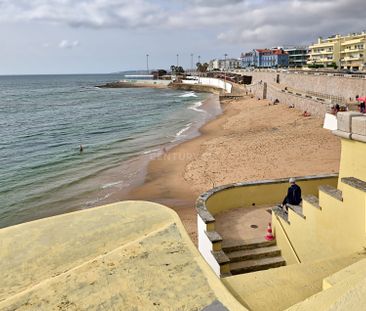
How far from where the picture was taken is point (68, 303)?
3.44 meters

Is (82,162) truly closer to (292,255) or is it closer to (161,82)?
(292,255)

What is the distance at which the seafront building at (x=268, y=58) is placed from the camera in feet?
411

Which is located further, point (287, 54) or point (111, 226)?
point (287, 54)

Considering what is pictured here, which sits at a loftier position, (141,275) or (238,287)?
(141,275)

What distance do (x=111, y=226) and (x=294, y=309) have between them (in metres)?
2.91

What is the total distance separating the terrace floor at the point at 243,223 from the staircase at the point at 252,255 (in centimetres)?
23

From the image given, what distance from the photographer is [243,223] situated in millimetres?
8461

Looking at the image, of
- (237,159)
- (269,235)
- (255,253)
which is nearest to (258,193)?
(269,235)

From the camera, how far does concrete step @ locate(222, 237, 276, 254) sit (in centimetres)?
738

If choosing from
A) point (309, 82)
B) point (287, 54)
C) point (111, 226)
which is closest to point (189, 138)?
point (309, 82)

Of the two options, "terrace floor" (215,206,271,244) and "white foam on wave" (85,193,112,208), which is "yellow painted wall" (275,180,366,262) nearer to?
"terrace floor" (215,206,271,244)

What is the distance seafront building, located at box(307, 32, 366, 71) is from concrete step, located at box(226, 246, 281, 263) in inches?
2668

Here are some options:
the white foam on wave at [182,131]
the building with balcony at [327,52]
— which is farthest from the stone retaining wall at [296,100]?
the building with balcony at [327,52]

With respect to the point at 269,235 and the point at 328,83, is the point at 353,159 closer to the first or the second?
the point at 269,235
